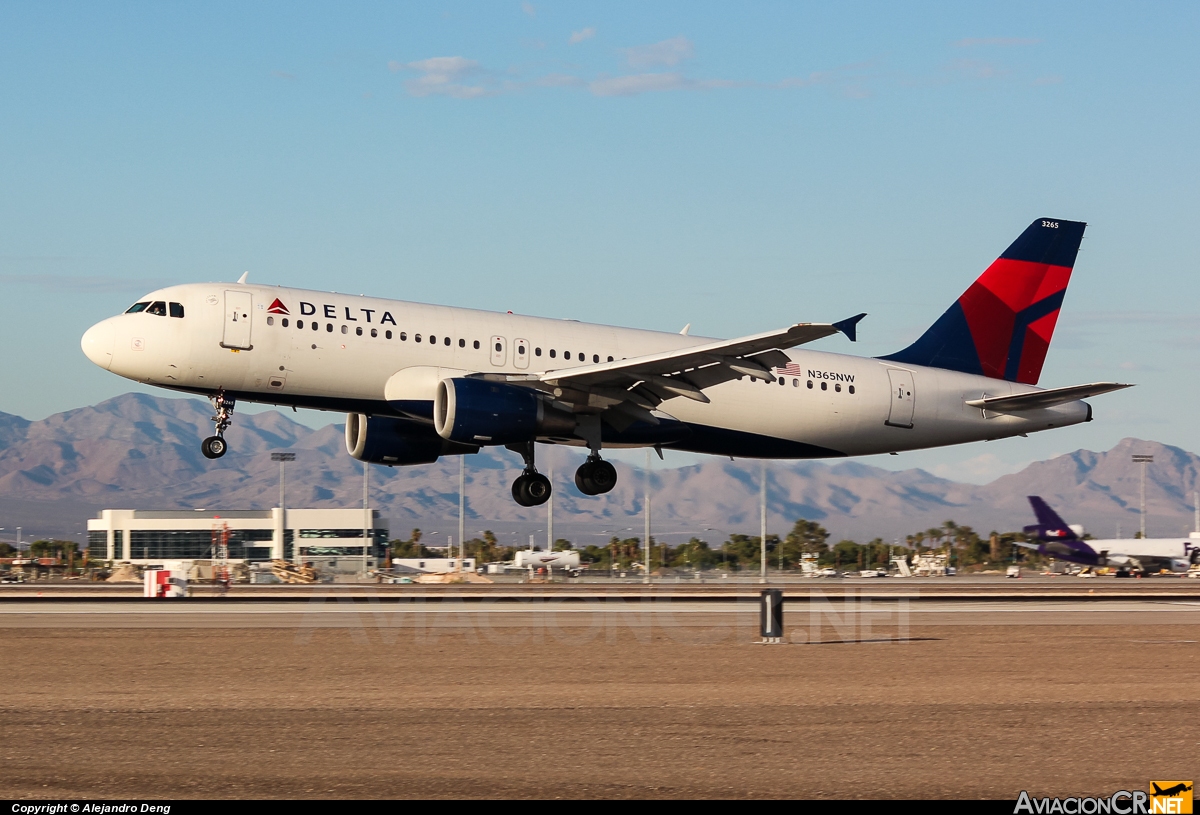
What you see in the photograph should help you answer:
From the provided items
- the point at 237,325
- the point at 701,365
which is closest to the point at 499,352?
the point at 701,365

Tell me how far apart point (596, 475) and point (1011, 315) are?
1564 cm

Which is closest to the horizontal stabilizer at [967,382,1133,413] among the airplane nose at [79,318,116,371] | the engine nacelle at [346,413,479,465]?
the engine nacelle at [346,413,479,465]

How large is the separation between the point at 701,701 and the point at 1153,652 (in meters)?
12.3

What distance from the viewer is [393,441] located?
39.0 metres

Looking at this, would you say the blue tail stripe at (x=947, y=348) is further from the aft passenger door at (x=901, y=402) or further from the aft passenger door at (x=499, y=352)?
the aft passenger door at (x=499, y=352)

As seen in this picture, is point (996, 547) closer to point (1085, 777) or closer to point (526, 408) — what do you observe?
point (526, 408)

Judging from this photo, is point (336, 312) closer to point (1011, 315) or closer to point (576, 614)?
point (576, 614)

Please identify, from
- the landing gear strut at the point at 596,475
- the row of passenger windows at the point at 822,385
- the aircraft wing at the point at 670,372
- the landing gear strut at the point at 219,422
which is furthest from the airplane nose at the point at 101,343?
the row of passenger windows at the point at 822,385

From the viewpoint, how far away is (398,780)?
43.1ft

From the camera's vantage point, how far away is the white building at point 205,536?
152500 millimetres

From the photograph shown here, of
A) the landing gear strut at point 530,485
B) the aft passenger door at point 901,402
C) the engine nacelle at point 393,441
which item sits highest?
the aft passenger door at point 901,402

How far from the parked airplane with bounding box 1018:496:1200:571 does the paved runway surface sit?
66.3 m

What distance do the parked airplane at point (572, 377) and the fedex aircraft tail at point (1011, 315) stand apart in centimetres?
7

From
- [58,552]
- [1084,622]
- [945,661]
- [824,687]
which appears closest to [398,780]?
[824,687]
